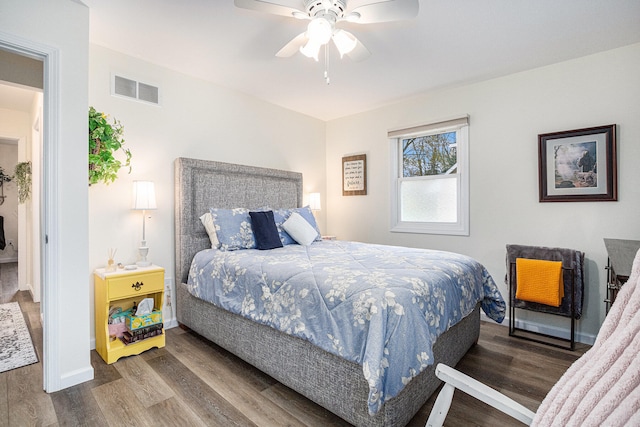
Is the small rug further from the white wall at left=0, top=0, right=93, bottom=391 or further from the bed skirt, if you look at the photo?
the bed skirt

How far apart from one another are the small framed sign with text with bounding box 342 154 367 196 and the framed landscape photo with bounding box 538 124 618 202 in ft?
6.74

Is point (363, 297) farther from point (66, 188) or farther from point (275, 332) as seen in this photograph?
point (66, 188)

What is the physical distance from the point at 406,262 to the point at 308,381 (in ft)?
3.30

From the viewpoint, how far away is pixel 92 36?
2531mm

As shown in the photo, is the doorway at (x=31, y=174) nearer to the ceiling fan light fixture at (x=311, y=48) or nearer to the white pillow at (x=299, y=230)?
the white pillow at (x=299, y=230)

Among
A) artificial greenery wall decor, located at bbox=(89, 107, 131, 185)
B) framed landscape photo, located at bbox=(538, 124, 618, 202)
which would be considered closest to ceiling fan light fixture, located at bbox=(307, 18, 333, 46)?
artificial greenery wall decor, located at bbox=(89, 107, 131, 185)

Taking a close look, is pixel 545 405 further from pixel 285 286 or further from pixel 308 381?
pixel 285 286

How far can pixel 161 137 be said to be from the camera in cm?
305

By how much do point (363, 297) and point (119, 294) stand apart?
6.57ft

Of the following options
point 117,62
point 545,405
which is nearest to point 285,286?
point 545,405

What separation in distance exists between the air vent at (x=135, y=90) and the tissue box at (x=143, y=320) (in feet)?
6.41

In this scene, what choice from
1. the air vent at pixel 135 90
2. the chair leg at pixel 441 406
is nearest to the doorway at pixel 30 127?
the air vent at pixel 135 90

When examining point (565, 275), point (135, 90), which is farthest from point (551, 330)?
point (135, 90)

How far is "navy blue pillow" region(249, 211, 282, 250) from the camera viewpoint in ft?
9.78
